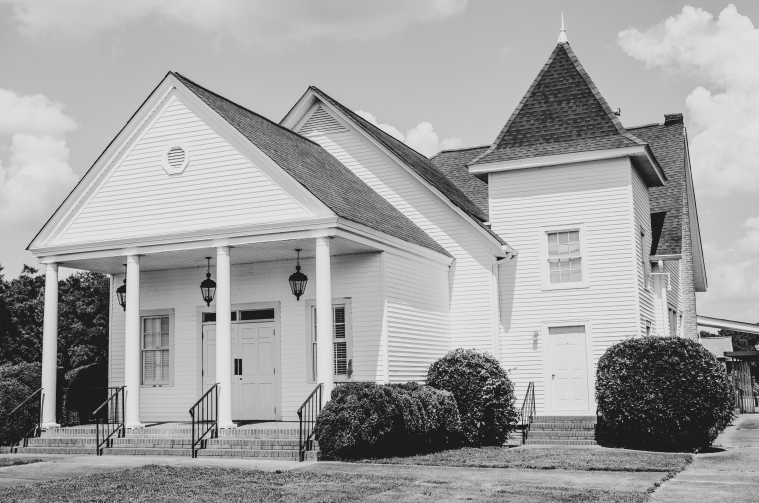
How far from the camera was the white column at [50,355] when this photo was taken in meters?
17.8

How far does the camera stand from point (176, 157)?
58.4 feet

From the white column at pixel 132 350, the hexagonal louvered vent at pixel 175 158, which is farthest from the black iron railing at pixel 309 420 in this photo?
the hexagonal louvered vent at pixel 175 158

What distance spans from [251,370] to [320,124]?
689cm

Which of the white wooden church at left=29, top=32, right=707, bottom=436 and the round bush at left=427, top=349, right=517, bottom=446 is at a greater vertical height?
the white wooden church at left=29, top=32, right=707, bottom=436

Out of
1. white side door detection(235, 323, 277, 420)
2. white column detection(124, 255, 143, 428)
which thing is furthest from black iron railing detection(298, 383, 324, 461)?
white column detection(124, 255, 143, 428)

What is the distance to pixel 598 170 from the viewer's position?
20.4 metres

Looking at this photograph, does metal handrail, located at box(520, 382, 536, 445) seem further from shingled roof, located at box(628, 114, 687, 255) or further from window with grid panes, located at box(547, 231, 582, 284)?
shingled roof, located at box(628, 114, 687, 255)

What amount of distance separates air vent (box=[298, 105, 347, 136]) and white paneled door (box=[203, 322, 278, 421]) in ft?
19.0

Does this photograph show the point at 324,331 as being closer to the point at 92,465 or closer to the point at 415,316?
the point at 415,316

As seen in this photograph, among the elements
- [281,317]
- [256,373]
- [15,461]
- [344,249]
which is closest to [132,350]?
[256,373]

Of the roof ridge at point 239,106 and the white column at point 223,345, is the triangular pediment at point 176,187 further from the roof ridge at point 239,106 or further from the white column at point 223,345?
the white column at point 223,345

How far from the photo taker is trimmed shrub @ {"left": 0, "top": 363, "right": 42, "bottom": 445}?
17312mm

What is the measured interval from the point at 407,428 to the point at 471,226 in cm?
701

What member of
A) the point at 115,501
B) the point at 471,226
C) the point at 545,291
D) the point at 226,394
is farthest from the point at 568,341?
the point at 115,501
